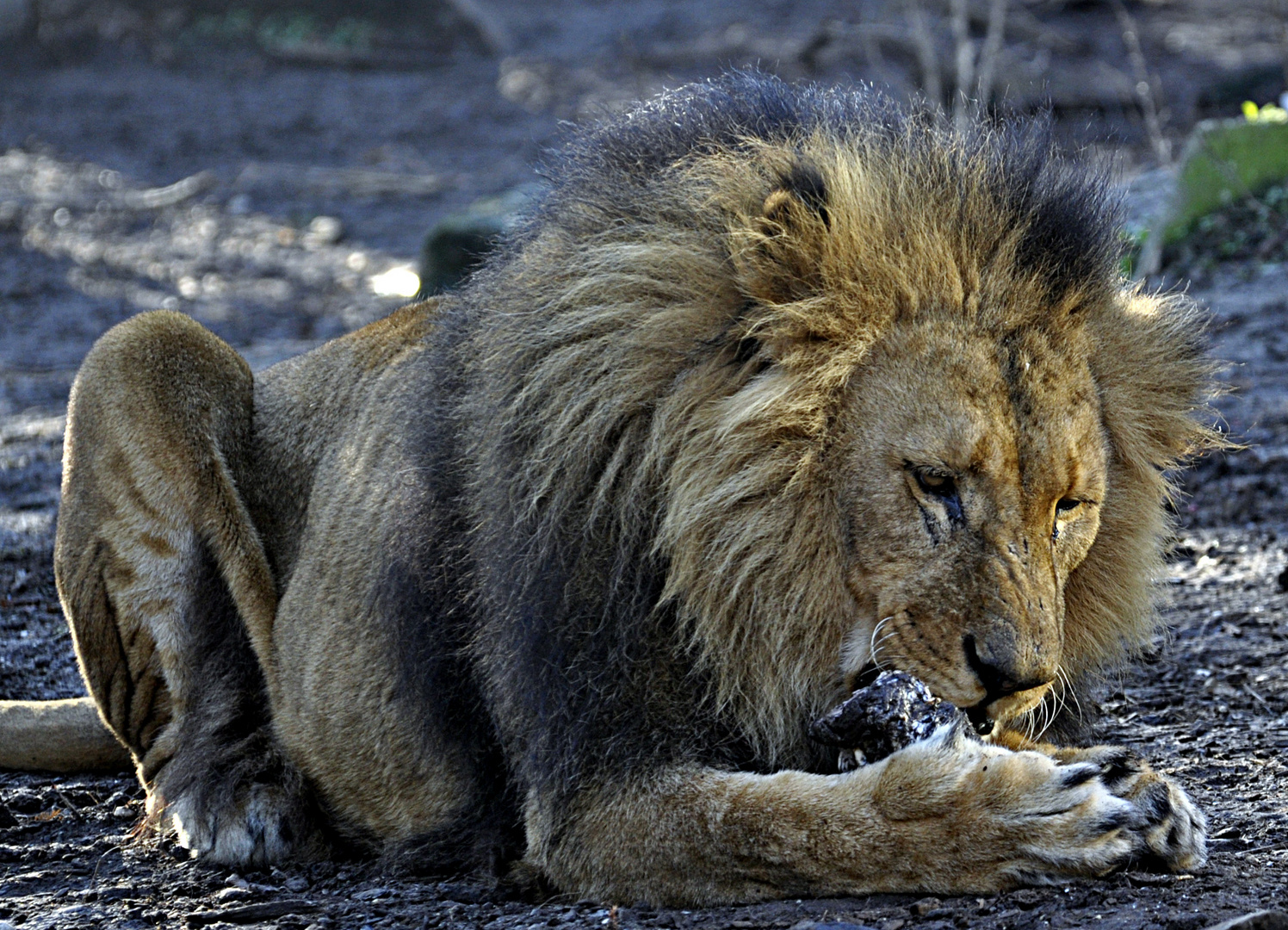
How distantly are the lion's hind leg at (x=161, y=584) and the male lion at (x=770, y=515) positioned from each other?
1.57ft

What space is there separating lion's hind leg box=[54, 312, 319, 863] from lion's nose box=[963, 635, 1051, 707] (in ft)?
6.47

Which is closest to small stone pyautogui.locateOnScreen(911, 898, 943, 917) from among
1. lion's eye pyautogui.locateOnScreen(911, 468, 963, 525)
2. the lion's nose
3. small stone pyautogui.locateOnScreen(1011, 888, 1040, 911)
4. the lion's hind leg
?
small stone pyautogui.locateOnScreen(1011, 888, 1040, 911)

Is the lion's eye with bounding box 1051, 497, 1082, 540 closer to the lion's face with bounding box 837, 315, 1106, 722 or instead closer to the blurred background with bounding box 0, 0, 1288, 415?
the lion's face with bounding box 837, 315, 1106, 722

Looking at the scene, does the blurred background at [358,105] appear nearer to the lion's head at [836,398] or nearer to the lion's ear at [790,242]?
the lion's head at [836,398]

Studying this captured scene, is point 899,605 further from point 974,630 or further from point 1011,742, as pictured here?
point 1011,742

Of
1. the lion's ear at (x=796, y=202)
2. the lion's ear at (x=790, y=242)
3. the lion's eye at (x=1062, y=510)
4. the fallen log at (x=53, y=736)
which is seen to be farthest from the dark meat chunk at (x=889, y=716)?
the fallen log at (x=53, y=736)

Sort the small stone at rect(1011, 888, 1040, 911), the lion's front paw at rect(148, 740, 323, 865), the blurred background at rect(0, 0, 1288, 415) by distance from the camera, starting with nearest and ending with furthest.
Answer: the small stone at rect(1011, 888, 1040, 911)
the lion's front paw at rect(148, 740, 323, 865)
the blurred background at rect(0, 0, 1288, 415)

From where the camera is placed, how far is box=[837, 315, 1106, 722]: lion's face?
280 cm

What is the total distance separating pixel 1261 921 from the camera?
7.95 ft

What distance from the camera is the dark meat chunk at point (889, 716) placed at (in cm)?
279

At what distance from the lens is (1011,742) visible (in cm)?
317

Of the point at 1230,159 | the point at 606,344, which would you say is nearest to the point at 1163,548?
the point at 606,344

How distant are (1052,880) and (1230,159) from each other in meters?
6.97

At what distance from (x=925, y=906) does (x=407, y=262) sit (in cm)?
920
